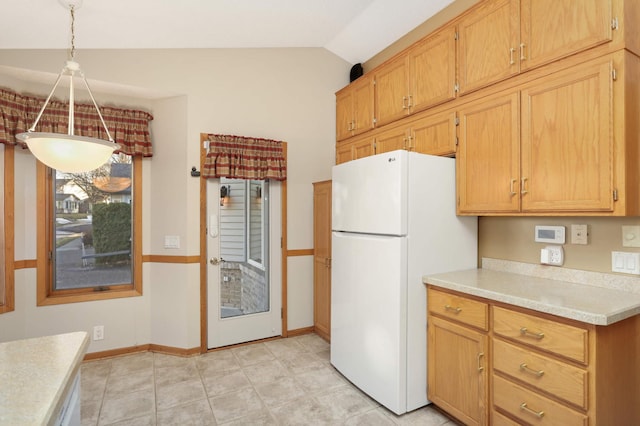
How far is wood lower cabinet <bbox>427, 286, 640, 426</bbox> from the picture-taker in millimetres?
1451

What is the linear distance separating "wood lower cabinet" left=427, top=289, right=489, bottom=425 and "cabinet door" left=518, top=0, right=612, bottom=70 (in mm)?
1419

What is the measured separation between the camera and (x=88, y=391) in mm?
2482

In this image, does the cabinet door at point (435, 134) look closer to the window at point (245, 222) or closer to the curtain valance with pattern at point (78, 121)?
the window at point (245, 222)

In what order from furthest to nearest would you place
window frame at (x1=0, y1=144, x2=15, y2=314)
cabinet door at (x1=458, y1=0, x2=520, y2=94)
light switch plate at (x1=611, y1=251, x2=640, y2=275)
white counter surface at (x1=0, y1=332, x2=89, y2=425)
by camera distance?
window frame at (x1=0, y1=144, x2=15, y2=314), cabinet door at (x1=458, y1=0, x2=520, y2=94), light switch plate at (x1=611, y1=251, x2=640, y2=275), white counter surface at (x1=0, y1=332, x2=89, y2=425)

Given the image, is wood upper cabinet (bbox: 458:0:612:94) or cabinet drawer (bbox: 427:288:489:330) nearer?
wood upper cabinet (bbox: 458:0:612:94)

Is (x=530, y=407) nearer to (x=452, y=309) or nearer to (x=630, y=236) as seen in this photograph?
(x=452, y=309)

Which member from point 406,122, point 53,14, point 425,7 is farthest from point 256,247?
point 425,7

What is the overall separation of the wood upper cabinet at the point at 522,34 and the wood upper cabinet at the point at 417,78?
116 mm

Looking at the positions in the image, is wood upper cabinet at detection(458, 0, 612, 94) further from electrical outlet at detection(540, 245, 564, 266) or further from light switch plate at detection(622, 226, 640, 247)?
electrical outlet at detection(540, 245, 564, 266)

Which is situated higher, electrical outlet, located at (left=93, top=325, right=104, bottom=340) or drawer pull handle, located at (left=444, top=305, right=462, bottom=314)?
drawer pull handle, located at (left=444, top=305, right=462, bottom=314)

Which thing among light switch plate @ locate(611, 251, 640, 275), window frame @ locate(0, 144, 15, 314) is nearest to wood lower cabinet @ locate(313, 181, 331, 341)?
light switch plate @ locate(611, 251, 640, 275)

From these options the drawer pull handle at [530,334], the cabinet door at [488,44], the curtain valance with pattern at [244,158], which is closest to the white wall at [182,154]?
the curtain valance with pattern at [244,158]

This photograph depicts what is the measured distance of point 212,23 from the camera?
107 inches

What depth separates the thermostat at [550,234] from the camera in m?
2.02
